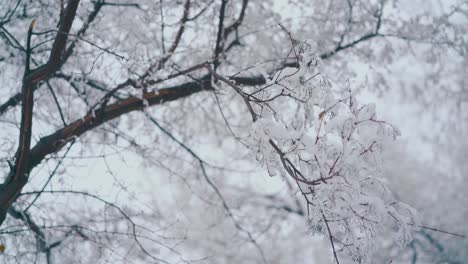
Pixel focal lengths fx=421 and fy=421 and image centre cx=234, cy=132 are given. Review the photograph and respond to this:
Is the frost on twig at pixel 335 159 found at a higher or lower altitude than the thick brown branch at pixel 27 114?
lower

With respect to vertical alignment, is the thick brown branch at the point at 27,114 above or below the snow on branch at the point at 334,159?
above

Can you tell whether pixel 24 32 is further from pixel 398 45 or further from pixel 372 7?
pixel 398 45

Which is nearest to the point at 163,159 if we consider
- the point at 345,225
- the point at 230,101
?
the point at 230,101

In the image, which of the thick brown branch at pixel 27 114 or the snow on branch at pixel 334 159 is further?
the thick brown branch at pixel 27 114

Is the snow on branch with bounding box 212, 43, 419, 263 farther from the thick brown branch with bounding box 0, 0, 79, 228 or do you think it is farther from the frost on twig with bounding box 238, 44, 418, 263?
the thick brown branch with bounding box 0, 0, 79, 228

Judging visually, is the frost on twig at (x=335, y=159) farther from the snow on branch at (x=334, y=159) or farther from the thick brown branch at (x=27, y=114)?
the thick brown branch at (x=27, y=114)

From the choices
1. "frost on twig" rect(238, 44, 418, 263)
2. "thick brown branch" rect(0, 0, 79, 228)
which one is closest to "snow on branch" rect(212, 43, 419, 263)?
"frost on twig" rect(238, 44, 418, 263)

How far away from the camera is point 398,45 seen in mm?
5410

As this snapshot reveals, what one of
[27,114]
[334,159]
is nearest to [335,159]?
[334,159]

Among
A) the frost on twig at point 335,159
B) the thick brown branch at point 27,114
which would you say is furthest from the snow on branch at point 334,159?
the thick brown branch at point 27,114

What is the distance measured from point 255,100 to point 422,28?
389cm

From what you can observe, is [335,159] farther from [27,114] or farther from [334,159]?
[27,114]

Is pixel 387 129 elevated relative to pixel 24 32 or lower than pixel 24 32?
lower

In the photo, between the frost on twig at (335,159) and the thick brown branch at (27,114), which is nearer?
the frost on twig at (335,159)
